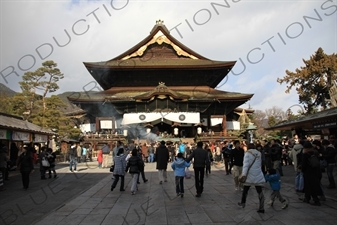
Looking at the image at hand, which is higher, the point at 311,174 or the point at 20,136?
the point at 20,136

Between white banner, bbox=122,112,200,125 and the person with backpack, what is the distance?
23755 mm

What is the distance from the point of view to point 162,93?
3152 cm

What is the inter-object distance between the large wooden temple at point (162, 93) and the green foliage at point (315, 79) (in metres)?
7.56

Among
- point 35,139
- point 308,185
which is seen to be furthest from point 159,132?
point 308,185

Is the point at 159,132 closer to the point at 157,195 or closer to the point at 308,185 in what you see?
the point at 157,195

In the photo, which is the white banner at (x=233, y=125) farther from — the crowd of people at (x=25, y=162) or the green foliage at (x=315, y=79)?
the crowd of people at (x=25, y=162)

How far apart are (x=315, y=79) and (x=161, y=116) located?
761 inches

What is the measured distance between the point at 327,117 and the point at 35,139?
16.3m

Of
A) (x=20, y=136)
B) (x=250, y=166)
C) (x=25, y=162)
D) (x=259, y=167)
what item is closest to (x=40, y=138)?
(x=20, y=136)

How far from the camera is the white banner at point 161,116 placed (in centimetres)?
3156

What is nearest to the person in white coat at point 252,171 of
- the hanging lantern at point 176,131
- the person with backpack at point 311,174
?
the person with backpack at point 311,174

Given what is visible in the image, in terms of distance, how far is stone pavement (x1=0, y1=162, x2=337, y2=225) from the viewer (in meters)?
6.49

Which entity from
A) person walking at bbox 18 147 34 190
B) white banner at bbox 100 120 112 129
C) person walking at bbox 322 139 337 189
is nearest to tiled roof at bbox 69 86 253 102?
white banner at bbox 100 120 112 129

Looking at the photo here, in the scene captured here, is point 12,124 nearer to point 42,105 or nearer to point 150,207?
point 150,207
